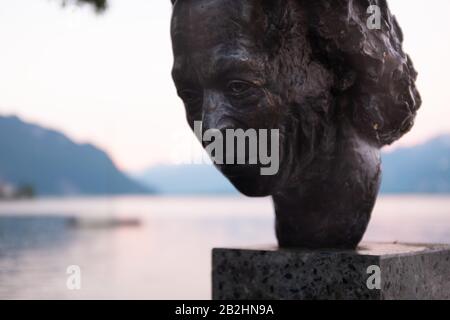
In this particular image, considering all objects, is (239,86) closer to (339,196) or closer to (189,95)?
(189,95)

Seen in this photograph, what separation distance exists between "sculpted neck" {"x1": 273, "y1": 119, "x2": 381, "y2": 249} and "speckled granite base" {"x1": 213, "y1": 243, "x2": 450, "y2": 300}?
164mm

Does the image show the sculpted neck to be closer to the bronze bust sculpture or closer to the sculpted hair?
the bronze bust sculpture

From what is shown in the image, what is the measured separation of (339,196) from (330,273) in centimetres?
50

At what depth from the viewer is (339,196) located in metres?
4.29

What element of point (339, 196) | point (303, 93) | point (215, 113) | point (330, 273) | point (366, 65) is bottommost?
point (330, 273)

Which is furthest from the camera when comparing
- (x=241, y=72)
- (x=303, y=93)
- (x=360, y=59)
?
(x=360, y=59)

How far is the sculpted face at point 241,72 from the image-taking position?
3.99 m

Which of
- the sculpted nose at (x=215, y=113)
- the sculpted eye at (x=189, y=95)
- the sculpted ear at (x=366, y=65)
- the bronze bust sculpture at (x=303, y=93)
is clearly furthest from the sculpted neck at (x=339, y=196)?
the sculpted eye at (x=189, y=95)

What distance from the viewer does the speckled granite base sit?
3918 millimetres

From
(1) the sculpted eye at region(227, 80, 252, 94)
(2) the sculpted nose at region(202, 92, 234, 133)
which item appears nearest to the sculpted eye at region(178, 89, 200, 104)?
(2) the sculpted nose at region(202, 92, 234, 133)

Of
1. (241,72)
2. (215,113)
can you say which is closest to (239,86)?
(241,72)

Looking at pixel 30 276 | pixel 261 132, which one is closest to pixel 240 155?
pixel 261 132
